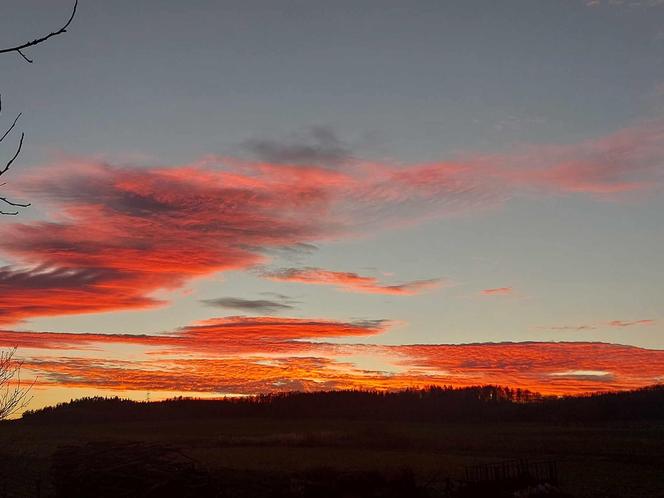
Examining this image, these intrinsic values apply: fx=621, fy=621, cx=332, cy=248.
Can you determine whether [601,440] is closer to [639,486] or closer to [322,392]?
[639,486]

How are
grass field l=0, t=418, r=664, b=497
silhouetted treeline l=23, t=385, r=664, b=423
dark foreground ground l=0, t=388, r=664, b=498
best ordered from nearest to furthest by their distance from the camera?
1. dark foreground ground l=0, t=388, r=664, b=498
2. grass field l=0, t=418, r=664, b=497
3. silhouetted treeline l=23, t=385, r=664, b=423

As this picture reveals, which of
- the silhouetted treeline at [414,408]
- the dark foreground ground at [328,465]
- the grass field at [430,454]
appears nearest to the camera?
the dark foreground ground at [328,465]

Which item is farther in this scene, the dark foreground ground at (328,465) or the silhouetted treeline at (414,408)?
the silhouetted treeline at (414,408)

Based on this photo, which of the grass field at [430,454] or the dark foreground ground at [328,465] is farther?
the grass field at [430,454]

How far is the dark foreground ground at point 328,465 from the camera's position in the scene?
28047 mm

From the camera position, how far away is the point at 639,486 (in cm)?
3941

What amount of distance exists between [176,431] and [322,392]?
248 feet

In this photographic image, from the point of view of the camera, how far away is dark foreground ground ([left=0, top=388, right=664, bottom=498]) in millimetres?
28047

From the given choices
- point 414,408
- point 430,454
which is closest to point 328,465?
point 430,454

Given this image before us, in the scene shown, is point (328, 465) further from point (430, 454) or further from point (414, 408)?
point (414, 408)

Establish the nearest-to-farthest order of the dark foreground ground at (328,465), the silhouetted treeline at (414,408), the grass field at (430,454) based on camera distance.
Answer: the dark foreground ground at (328,465) → the grass field at (430,454) → the silhouetted treeline at (414,408)

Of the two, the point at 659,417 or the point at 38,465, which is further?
the point at 659,417

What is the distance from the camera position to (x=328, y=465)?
52.9 meters

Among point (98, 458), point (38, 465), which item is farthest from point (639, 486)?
point (38, 465)
